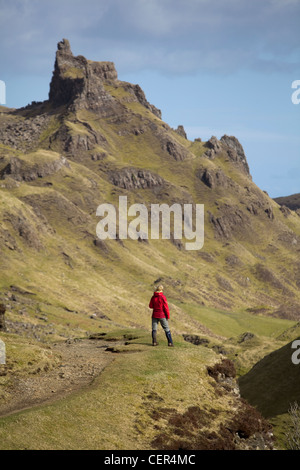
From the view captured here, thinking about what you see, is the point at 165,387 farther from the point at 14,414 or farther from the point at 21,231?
the point at 21,231

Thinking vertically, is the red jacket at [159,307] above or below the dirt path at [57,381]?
above

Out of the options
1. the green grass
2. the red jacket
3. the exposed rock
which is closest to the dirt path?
the green grass

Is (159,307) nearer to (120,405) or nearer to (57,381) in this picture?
(57,381)

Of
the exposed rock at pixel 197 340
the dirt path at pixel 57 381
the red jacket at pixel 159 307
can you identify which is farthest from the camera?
the exposed rock at pixel 197 340

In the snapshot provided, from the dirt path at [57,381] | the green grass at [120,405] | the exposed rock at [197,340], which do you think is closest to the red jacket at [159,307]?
the green grass at [120,405]

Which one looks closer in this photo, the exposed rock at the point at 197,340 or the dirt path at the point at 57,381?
the dirt path at the point at 57,381

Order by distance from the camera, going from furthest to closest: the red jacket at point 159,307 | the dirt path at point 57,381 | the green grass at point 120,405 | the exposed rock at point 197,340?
1. the exposed rock at point 197,340
2. the red jacket at point 159,307
3. the dirt path at point 57,381
4. the green grass at point 120,405

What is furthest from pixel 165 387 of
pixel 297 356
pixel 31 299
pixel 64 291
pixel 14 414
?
pixel 64 291

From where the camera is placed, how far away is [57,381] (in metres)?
27.7

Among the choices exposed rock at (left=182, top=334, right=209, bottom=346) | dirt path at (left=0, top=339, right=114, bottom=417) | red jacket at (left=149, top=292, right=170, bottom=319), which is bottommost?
exposed rock at (left=182, top=334, right=209, bottom=346)

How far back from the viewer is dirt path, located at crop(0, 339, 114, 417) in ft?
78.9

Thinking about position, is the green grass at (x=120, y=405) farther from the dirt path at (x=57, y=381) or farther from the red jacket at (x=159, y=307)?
the red jacket at (x=159, y=307)

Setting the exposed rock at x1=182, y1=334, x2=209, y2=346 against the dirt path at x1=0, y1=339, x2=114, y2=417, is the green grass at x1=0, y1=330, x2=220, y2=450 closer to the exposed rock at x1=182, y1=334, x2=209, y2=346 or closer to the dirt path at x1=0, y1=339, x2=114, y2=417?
the dirt path at x1=0, y1=339, x2=114, y2=417

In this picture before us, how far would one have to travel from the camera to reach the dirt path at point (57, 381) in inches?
947
